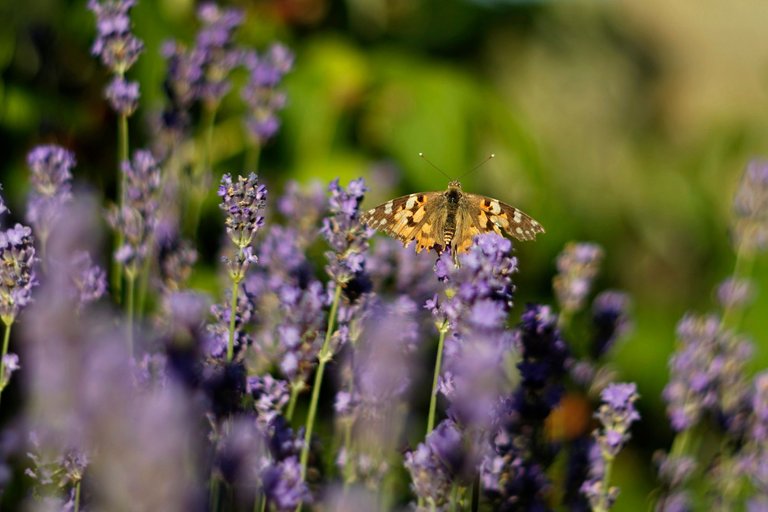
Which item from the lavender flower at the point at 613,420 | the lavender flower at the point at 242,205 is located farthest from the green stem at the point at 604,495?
the lavender flower at the point at 242,205

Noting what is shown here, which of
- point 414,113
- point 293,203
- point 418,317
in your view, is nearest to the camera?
point 418,317

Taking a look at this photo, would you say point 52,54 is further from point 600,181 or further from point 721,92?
point 721,92

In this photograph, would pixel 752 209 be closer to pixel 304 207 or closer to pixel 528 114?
pixel 304 207

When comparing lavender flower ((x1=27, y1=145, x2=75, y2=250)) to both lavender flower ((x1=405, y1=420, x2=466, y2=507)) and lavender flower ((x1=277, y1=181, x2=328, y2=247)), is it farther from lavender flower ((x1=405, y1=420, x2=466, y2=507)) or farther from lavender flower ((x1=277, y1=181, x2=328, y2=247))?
lavender flower ((x1=405, y1=420, x2=466, y2=507))

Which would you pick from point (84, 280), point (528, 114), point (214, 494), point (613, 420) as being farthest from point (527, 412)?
point (528, 114)

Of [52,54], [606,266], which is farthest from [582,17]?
[52,54]
